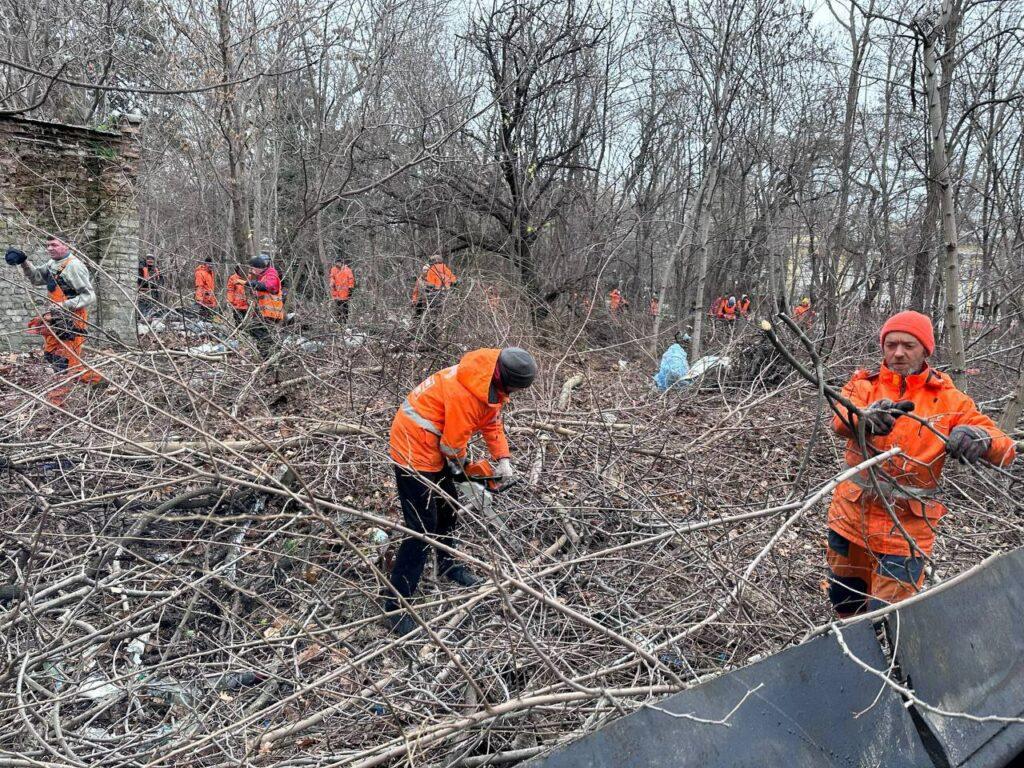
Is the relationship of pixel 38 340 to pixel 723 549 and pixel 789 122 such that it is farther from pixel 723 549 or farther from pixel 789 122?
pixel 789 122

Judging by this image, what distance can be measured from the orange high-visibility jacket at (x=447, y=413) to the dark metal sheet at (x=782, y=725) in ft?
5.40

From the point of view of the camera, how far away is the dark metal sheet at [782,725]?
1.73m

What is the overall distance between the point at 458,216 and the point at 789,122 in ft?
18.3

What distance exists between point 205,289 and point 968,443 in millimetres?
6662

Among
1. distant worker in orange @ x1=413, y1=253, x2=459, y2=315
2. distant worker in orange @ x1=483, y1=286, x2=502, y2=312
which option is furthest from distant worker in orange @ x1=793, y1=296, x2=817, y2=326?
distant worker in orange @ x1=413, y1=253, x2=459, y2=315

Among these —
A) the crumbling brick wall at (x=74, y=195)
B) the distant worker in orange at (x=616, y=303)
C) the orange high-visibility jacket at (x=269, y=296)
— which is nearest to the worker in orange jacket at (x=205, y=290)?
the orange high-visibility jacket at (x=269, y=296)

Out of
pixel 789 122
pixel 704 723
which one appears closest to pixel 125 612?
pixel 704 723

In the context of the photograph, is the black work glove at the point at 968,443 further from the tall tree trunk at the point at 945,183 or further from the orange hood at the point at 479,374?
the tall tree trunk at the point at 945,183

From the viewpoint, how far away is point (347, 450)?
4.75m

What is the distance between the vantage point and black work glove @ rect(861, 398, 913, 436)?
94.0 inches

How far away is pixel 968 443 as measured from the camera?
2.31 meters

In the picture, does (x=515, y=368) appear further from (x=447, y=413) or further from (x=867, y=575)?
(x=867, y=575)

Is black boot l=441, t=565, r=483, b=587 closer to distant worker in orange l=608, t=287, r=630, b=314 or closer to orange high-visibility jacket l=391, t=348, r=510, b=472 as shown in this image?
orange high-visibility jacket l=391, t=348, r=510, b=472

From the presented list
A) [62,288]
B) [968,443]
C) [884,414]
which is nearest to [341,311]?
[62,288]
